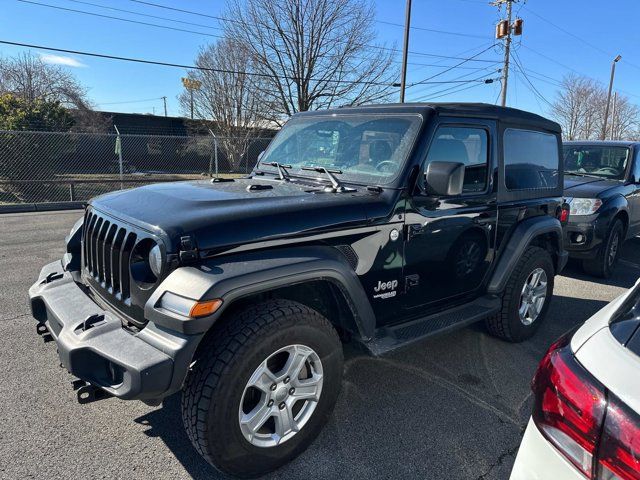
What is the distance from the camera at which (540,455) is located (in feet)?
4.60

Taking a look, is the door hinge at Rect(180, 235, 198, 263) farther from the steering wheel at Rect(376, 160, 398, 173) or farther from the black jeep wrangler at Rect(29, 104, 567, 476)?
the steering wheel at Rect(376, 160, 398, 173)

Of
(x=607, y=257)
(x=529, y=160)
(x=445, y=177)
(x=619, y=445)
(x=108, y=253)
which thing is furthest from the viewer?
(x=607, y=257)

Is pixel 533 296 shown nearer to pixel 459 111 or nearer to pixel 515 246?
pixel 515 246

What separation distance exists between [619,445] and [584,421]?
11 cm

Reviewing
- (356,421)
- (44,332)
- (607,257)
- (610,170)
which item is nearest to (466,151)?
(356,421)

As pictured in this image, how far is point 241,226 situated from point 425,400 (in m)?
1.81

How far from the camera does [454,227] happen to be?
10.7ft

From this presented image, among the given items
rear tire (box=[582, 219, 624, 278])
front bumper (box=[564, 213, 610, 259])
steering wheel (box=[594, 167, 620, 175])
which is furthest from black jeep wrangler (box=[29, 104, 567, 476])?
steering wheel (box=[594, 167, 620, 175])

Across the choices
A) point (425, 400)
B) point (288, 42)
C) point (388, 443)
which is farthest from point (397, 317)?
point (288, 42)

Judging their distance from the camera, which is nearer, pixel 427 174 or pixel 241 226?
pixel 241 226

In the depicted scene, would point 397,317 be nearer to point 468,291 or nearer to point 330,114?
point 468,291

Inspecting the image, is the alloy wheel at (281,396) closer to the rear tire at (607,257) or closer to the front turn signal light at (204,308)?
the front turn signal light at (204,308)

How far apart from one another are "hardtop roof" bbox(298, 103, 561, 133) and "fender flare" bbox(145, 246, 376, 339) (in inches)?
50.0

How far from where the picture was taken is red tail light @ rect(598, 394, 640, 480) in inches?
45.4
